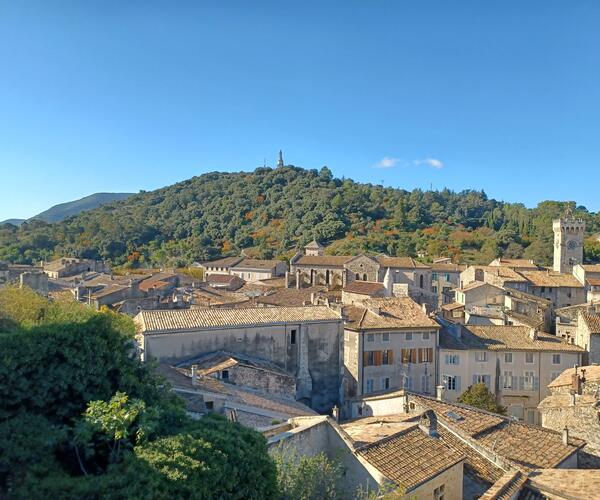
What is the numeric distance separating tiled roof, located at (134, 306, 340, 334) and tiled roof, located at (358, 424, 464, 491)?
12101 mm

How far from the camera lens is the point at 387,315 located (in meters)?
31.2

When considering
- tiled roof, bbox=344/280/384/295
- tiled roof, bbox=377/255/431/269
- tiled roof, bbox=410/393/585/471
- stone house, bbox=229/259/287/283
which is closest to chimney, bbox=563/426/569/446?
tiled roof, bbox=410/393/585/471

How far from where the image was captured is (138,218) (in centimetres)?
13712

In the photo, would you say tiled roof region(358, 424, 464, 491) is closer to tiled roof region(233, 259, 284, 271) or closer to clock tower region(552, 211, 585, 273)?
tiled roof region(233, 259, 284, 271)

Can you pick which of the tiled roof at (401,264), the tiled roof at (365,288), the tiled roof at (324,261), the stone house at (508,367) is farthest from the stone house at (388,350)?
the tiled roof at (324,261)


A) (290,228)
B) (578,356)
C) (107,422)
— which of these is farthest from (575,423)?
(290,228)

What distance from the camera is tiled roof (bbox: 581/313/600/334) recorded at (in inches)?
1280

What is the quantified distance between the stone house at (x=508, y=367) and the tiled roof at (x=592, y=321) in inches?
72.8

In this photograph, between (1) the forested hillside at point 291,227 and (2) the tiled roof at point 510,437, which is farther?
(1) the forested hillside at point 291,227

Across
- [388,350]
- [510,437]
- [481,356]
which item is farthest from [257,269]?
[510,437]

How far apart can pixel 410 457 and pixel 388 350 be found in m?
17.3

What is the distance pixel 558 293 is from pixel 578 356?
25522 mm

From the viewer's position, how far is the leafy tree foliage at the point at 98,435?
7980 millimetres

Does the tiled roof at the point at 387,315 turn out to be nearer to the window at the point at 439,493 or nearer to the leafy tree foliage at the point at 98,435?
the window at the point at 439,493
